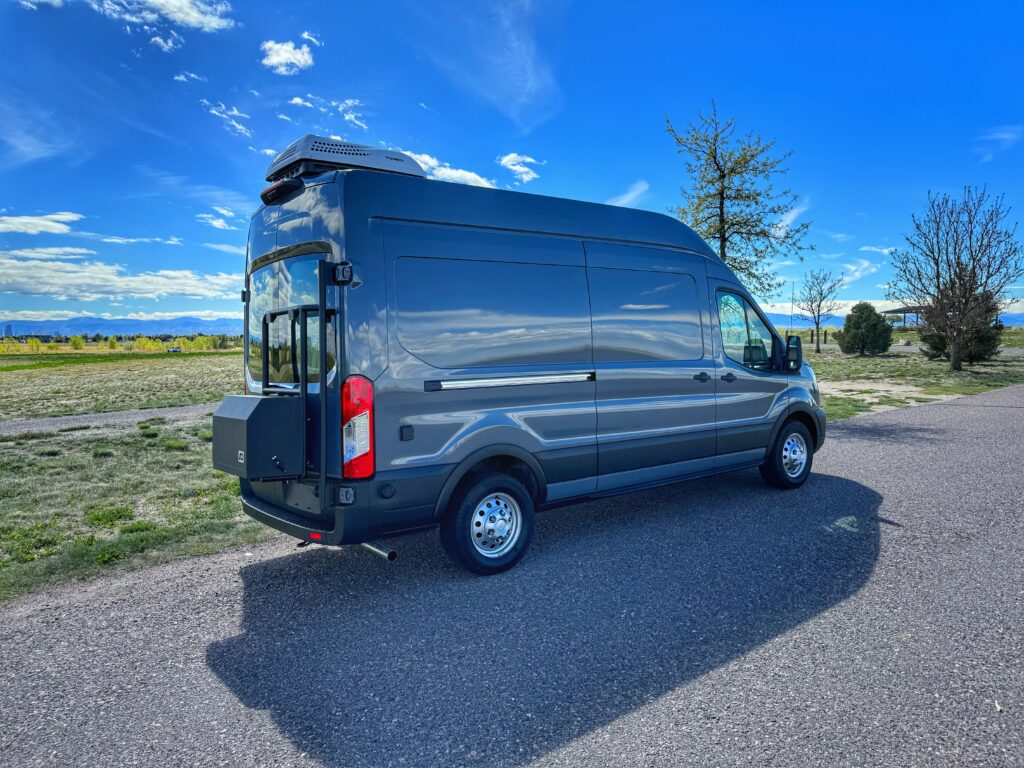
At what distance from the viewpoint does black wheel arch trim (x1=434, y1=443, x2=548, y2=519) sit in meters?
4.27

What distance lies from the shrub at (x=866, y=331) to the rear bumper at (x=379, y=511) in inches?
1398

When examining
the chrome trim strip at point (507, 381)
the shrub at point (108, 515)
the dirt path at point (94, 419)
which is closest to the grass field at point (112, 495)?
the shrub at point (108, 515)

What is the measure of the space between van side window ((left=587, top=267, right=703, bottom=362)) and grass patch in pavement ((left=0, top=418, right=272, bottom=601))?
339 centimetres

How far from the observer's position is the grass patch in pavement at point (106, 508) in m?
5.02

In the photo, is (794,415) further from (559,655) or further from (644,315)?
(559,655)

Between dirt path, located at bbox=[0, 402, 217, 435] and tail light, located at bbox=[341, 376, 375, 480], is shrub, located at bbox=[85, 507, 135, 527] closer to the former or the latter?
tail light, located at bbox=[341, 376, 375, 480]

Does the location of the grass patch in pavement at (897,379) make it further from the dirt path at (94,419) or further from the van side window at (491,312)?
the dirt path at (94,419)

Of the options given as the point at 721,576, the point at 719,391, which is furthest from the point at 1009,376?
the point at 721,576

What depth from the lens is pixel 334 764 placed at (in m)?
2.54

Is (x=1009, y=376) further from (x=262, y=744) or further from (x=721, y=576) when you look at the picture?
(x=262, y=744)

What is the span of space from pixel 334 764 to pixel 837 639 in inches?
103

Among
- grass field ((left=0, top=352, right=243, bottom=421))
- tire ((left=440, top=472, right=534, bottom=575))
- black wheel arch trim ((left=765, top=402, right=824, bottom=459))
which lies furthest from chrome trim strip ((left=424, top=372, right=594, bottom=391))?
grass field ((left=0, top=352, right=243, bottom=421))

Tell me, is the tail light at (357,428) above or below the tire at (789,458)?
above

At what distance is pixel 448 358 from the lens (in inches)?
168
